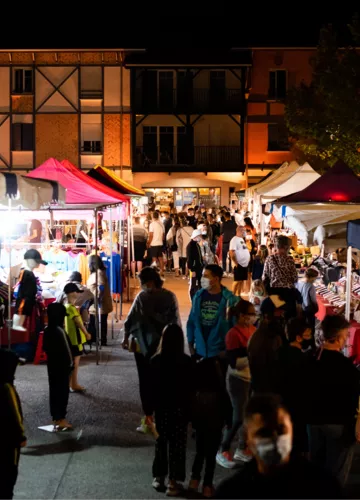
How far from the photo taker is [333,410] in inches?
202

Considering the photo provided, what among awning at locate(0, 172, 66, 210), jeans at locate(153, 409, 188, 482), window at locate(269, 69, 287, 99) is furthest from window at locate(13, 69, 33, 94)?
jeans at locate(153, 409, 188, 482)

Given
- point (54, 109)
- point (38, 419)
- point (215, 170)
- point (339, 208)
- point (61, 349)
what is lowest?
point (38, 419)

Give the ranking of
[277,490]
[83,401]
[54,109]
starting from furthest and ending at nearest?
[54,109] → [83,401] → [277,490]

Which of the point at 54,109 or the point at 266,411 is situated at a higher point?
the point at 54,109

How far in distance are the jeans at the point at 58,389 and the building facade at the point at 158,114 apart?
3205cm

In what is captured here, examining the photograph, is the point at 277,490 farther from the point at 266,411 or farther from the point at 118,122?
the point at 118,122

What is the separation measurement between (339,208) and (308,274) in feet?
3.83

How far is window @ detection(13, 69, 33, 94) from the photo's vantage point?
38719mm

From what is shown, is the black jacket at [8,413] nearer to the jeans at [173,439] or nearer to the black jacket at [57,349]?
the jeans at [173,439]

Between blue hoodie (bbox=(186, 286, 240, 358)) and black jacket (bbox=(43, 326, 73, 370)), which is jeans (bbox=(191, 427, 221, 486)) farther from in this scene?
black jacket (bbox=(43, 326, 73, 370))

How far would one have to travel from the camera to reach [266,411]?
3162 millimetres

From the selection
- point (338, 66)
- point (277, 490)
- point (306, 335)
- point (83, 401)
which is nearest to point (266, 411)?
point (277, 490)

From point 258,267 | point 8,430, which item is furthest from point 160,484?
point 258,267

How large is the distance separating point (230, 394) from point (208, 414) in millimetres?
→ 843
